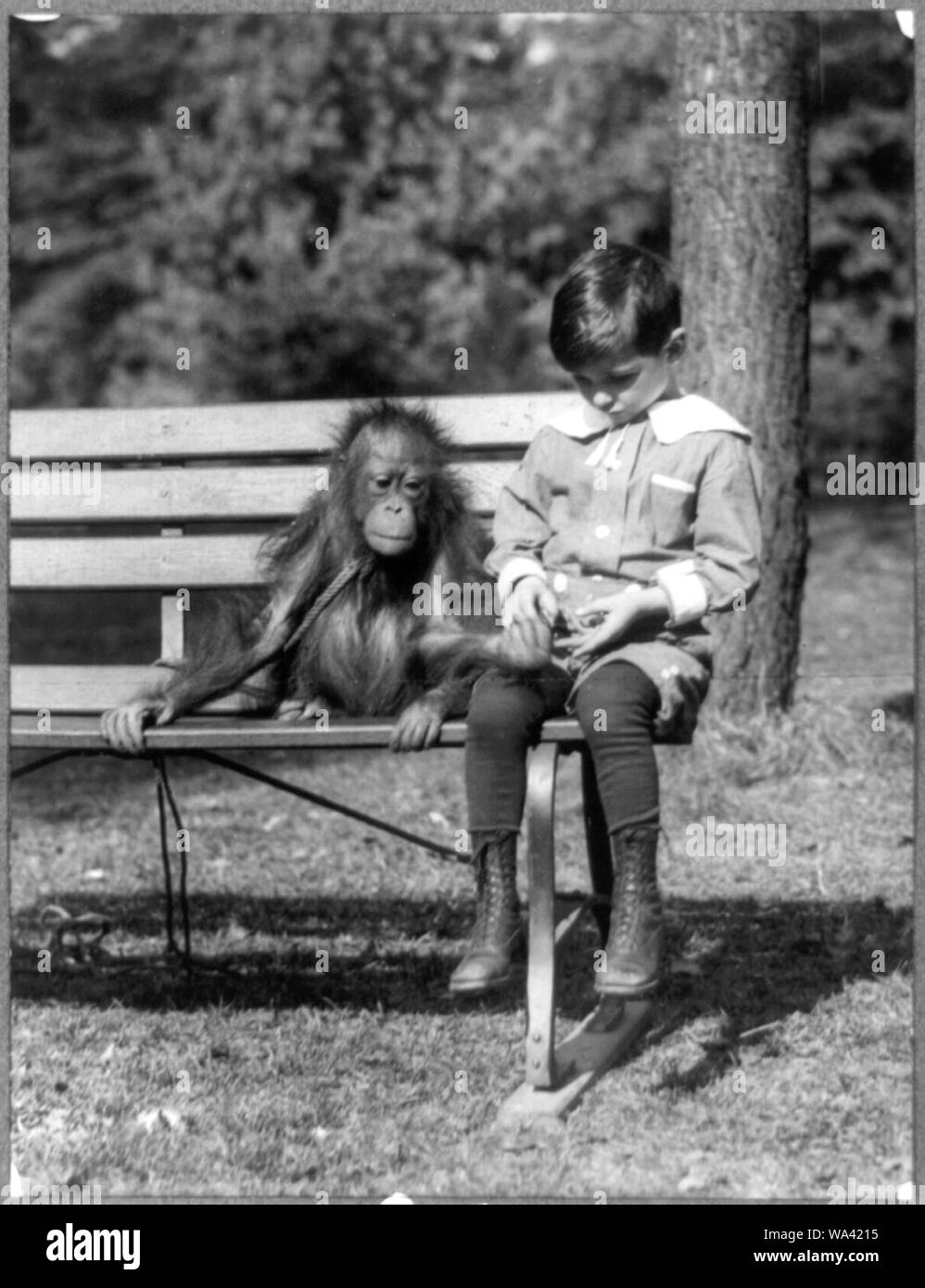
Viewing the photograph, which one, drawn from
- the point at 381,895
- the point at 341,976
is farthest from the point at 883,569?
the point at 341,976

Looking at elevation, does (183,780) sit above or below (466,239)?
below

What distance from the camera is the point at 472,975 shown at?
2.74 meters

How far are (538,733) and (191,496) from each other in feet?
3.75

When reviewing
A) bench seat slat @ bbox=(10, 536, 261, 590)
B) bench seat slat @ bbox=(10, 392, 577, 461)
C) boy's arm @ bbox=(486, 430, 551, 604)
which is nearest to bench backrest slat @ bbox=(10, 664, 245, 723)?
bench seat slat @ bbox=(10, 536, 261, 590)

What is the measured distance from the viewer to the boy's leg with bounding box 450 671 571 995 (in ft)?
9.29

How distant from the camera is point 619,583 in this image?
2.94m

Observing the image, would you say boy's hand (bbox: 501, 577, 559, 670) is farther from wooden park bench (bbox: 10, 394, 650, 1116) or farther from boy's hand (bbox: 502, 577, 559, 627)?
wooden park bench (bbox: 10, 394, 650, 1116)

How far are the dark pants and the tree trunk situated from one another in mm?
1499

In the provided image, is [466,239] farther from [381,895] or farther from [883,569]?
[883,569]

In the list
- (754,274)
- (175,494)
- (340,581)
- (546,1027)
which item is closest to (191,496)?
(175,494)

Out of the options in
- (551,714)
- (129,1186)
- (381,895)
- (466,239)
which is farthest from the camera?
(466,239)
